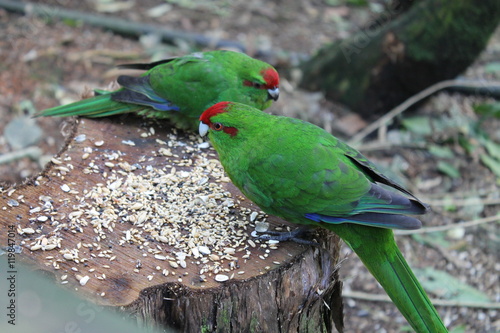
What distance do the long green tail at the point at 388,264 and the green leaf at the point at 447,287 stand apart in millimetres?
2004

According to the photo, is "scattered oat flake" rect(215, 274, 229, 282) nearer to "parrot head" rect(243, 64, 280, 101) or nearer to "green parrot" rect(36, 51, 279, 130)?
"green parrot" rect(36, 51, 279, 130)

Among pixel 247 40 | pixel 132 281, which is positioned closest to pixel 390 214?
pixel 132 281

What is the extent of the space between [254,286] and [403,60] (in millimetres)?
4440

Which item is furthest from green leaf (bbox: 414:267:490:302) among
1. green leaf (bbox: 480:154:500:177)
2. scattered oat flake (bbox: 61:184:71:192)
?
scattered oat flake (bbox: 61:184:71:192)

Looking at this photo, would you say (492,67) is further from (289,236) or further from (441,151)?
(289,236)

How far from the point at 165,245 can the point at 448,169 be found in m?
4.32

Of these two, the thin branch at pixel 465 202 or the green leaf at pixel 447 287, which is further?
the thin branch at pixel 465 202

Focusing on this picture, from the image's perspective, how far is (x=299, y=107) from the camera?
262 inches

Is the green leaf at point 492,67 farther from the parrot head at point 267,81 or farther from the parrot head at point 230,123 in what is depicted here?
the parrot head at point 230,123

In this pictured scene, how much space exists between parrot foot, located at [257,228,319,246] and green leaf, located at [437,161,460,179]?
143 inches

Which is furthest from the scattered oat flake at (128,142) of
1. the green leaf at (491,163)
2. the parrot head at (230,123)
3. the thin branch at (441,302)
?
the green leaf at (491,163)

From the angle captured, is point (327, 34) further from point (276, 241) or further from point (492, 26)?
point (276, 241)

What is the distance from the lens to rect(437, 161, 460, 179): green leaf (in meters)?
6.13

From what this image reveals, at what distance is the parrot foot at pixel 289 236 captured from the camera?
296cm
